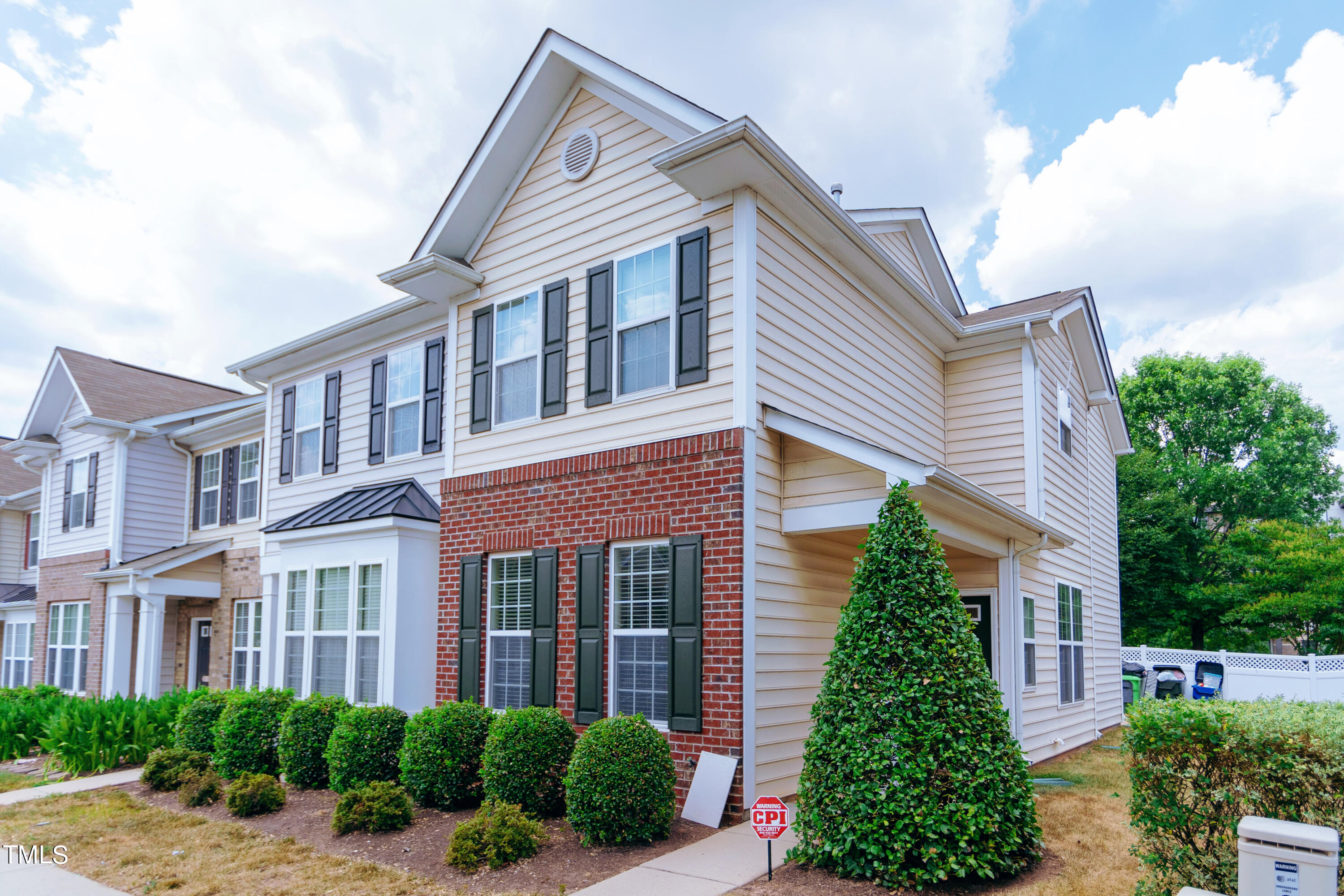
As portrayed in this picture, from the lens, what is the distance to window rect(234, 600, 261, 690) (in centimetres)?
1605

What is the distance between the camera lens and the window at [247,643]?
52.6 ft

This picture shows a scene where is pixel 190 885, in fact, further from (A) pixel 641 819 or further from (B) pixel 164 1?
(B) pixel 164 1

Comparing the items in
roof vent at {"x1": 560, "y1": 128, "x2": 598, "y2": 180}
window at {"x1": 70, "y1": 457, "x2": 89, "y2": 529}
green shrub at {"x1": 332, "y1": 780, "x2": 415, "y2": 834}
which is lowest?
green shrub at {"x1": 332, "y1": 780, "x2": 415, "y2": 834}

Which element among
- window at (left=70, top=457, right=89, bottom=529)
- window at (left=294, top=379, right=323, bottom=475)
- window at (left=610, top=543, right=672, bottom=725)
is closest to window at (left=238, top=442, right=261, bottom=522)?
window at (left=294, top=379, right=323, bottom=475)

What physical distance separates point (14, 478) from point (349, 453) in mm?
19836

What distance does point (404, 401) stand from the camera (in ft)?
42.9

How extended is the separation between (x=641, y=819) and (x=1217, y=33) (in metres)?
15.1

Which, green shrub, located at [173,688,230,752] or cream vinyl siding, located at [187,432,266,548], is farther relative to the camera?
cream vinyl siding, located at [187,432,266,548]

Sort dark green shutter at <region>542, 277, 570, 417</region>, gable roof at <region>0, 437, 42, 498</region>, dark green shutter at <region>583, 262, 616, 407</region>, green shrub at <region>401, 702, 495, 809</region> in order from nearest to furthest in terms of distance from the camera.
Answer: green shrub at <region>401, 702, 495, 809</region> < dark green shutter at <region>583, 262, 616, 407</region> < dark green shutter at <region>542, 277, 570, 417</region> < gable roof at <region>0, 437, 42, 498</region>

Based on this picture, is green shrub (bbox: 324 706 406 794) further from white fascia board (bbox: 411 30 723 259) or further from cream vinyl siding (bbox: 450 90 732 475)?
white fascia board (bbox: 411 30 723 259)

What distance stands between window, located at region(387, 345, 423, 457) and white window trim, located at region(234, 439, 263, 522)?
4.95m

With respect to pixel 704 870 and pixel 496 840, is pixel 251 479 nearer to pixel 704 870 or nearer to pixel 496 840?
pixel 496 840

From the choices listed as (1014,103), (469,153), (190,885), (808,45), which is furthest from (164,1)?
(1014,103)

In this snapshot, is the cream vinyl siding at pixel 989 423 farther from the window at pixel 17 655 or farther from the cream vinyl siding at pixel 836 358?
the window at pixel 17 655
